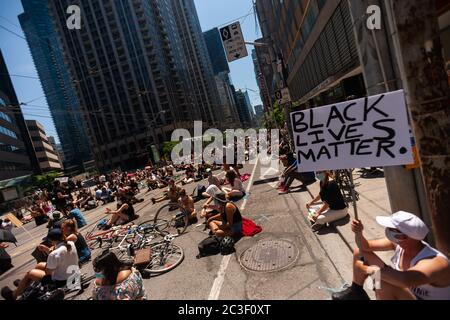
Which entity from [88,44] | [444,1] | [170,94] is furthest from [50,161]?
[444,1]

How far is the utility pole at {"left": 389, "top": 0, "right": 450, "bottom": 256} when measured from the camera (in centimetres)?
291

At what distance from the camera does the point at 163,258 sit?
21.8 ft

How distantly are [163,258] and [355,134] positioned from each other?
15.7 feet

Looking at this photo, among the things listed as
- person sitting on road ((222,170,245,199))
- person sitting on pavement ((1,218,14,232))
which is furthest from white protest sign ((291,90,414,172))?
person sitting on pavement ((1,218,14,232))

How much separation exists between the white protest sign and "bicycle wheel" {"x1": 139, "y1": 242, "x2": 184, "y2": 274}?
3.76 meters

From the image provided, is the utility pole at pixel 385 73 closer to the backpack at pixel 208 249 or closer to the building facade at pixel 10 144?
the backpack at pixel 208 249

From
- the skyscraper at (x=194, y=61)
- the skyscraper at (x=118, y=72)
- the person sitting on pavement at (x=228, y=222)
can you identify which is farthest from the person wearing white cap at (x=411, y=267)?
the skyscraper at (x=194, y=61)

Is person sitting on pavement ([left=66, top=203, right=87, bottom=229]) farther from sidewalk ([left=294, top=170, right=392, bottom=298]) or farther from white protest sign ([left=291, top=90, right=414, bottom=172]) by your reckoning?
white protest sign ([left=291, top=90, right=414, bottom=172])

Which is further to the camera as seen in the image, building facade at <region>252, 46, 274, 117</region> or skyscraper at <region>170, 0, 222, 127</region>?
skyscraper at <region>170, 0, 222, 127</region>

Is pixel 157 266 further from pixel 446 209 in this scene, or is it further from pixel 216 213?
pixel 446 209

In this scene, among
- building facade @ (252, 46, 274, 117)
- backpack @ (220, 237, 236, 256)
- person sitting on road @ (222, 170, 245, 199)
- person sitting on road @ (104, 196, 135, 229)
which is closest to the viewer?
backpack @ (220, 237, 236, 256)

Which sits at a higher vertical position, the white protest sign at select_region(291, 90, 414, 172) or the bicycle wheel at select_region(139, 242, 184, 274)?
the white protest sign at select_region(291, 90, 414, 172)

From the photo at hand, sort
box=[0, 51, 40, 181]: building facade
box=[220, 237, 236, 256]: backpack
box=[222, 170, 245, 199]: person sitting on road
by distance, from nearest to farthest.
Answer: box=[220, 237, 236, 256]: backpack, box=[222, 170, 245, 199]: person sitting on road, box=[0, 51, 40, 181]: building facade

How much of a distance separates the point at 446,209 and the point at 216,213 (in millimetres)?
5940
